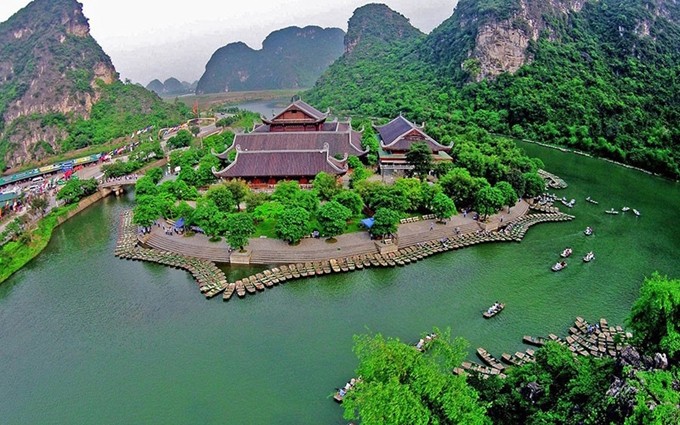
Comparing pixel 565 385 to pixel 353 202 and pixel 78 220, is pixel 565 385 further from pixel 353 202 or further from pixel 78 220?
pixel 78 220

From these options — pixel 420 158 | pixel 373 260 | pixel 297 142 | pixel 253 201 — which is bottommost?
pixel 373 260

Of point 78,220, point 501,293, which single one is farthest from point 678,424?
point 78,220

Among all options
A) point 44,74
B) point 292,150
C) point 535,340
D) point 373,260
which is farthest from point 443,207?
point 44,74

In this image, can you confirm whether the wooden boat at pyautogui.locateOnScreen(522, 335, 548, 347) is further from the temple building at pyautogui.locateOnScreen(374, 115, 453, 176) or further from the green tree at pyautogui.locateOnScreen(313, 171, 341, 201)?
the temple building at pyautogui.locateOnScreen(374, 115, 453, 176)

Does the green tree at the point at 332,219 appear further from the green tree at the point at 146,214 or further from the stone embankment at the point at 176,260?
the green tree at the point at 146,214

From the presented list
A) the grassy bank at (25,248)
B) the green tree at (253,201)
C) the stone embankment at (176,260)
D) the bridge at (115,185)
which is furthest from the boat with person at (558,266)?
the bridge at (115,185)

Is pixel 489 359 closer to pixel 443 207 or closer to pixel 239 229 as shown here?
pixel 443 207

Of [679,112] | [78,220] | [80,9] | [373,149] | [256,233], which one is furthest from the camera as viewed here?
[80,9]
